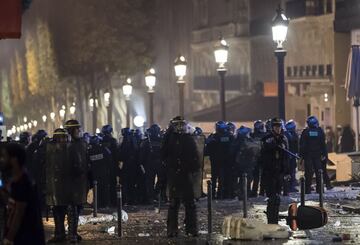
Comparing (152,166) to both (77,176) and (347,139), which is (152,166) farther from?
(347,139)

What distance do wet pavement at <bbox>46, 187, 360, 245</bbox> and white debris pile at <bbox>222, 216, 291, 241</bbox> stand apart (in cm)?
15

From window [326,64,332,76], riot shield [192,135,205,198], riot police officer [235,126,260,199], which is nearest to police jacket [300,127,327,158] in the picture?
riot police officer [235,126,260,199]

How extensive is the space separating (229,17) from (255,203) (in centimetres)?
4761

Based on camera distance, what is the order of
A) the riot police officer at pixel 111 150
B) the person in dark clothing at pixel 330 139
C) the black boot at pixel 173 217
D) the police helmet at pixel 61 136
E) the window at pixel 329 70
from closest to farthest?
the police helmet at pixel 61 136, the black boot at pixel 173 217, the riot police officer at pixel 111 150, the person in dark clothing at pixel 330 139, the window at pixel 329 70

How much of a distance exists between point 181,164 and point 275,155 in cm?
160

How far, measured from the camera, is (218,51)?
36.8 meters

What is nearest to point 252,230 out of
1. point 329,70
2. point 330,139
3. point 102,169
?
point 102,169

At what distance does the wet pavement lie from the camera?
20531mm

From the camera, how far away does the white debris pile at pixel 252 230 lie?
2023cm

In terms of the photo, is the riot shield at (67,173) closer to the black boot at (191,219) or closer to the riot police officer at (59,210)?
the riot police officer at (59,210)

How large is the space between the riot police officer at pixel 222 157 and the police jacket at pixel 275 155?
8.59 meters

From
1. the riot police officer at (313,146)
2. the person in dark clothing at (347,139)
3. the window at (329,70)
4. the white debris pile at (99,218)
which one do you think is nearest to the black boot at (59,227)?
the white debris pile at (99,218)

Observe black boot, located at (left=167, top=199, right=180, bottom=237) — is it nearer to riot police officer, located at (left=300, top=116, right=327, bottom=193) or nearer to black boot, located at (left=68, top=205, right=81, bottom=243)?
black boot, located at (left=68, top=205, right=81, bottom=243)

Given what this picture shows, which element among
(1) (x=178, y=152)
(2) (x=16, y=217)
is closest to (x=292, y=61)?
(1) (x=178, y=152)
